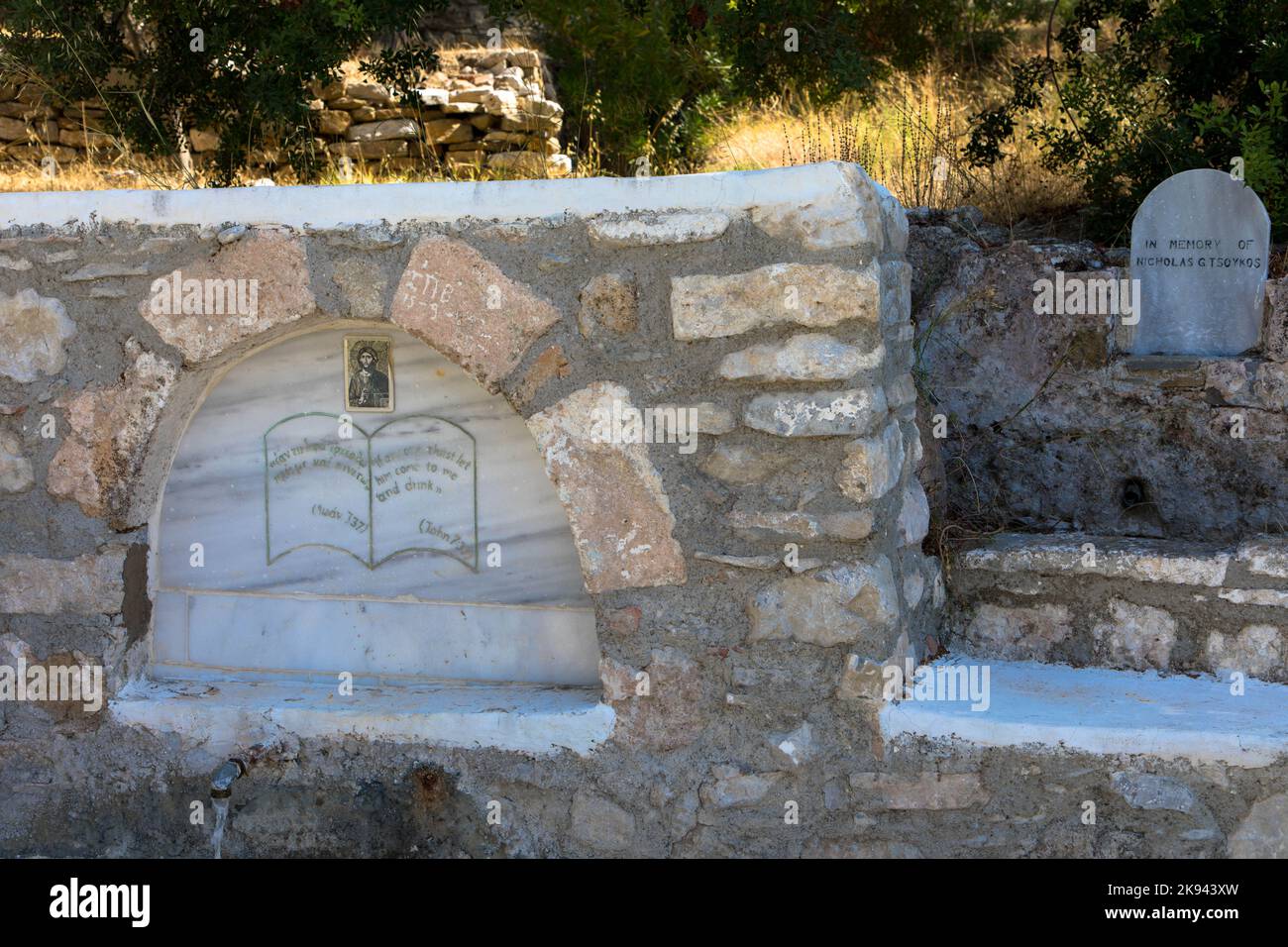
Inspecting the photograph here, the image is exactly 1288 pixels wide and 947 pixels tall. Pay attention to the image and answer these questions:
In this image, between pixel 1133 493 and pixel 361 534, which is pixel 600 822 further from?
pixel 1133 493

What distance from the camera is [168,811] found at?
332cm

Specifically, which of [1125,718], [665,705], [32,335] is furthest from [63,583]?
[1125,718]

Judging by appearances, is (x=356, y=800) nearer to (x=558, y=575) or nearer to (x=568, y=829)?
(x=568, y=829)

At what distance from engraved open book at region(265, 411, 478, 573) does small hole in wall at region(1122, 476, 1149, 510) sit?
6.75ft

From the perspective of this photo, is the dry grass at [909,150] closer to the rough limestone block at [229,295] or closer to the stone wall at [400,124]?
the stone wall at [400,124]

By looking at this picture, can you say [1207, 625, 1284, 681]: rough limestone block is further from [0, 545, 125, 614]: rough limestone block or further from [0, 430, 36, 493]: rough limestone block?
[0, 430, 36, 493]: rough limestone block

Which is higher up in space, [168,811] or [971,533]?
[971,533]

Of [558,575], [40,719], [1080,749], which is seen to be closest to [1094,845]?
[1080,749]

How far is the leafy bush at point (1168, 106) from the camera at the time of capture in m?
4.39

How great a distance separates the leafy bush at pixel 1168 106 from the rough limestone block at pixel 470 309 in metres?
2.67

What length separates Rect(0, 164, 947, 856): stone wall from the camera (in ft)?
9.40

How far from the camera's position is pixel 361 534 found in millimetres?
3369

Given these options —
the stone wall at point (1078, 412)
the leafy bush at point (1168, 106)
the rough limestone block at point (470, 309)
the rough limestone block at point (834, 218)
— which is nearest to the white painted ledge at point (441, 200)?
the rough limestone block at point (834, 218)

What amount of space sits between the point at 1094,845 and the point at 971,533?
0.96m
